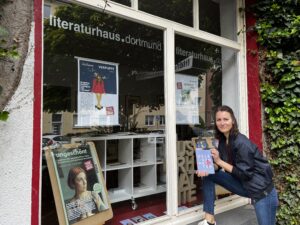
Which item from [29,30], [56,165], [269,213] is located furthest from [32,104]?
[269,213]

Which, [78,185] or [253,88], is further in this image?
[253,88]

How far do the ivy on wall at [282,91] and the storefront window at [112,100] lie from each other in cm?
167

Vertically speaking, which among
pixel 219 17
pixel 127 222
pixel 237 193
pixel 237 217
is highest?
pixel 219 17

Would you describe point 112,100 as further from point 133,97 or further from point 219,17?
point 219,17

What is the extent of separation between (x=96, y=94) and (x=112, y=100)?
0.24 metres

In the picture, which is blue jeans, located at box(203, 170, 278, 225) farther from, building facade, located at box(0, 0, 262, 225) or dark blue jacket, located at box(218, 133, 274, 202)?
building facade, located at box(0, 0, 262, 225)

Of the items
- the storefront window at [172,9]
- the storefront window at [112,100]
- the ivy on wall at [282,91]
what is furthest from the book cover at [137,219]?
the storefront window at [172,9]

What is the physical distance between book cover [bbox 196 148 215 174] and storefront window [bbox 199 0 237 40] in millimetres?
1903

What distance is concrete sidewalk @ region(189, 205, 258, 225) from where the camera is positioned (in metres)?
3.91

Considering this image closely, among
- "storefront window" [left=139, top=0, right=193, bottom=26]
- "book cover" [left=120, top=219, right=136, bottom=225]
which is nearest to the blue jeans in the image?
"book cover" [left=120, top=219, right=136, bottom=225]

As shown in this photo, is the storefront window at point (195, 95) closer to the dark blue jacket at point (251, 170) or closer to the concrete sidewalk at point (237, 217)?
the concrete sidewalk at point (237, 217)

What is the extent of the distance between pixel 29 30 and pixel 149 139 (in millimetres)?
2284

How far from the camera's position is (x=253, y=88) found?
15.1ft

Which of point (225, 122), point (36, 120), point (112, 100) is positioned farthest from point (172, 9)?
point (36, 120)
